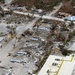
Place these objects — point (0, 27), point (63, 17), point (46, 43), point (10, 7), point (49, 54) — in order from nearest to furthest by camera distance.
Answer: point (49, 54) < point (46, 43) < point (0, 27) < point (63, 17) < point (10, 7)

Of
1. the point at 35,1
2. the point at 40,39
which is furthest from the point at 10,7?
the point at 40,39

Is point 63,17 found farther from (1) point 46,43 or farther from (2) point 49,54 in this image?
(2) point 49,54

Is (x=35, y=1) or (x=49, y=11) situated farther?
(x=35, y=1)

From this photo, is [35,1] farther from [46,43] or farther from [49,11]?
[46,43]

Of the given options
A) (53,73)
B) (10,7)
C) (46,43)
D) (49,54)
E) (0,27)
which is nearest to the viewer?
(53,73)

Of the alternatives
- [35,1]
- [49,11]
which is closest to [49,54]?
[49,11]

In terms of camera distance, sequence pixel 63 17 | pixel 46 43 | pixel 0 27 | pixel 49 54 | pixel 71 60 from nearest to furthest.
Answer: pixel 71 60 → pixel 49 54 → pixel 46 43 → pixel 0 27 → pixel 63 17
